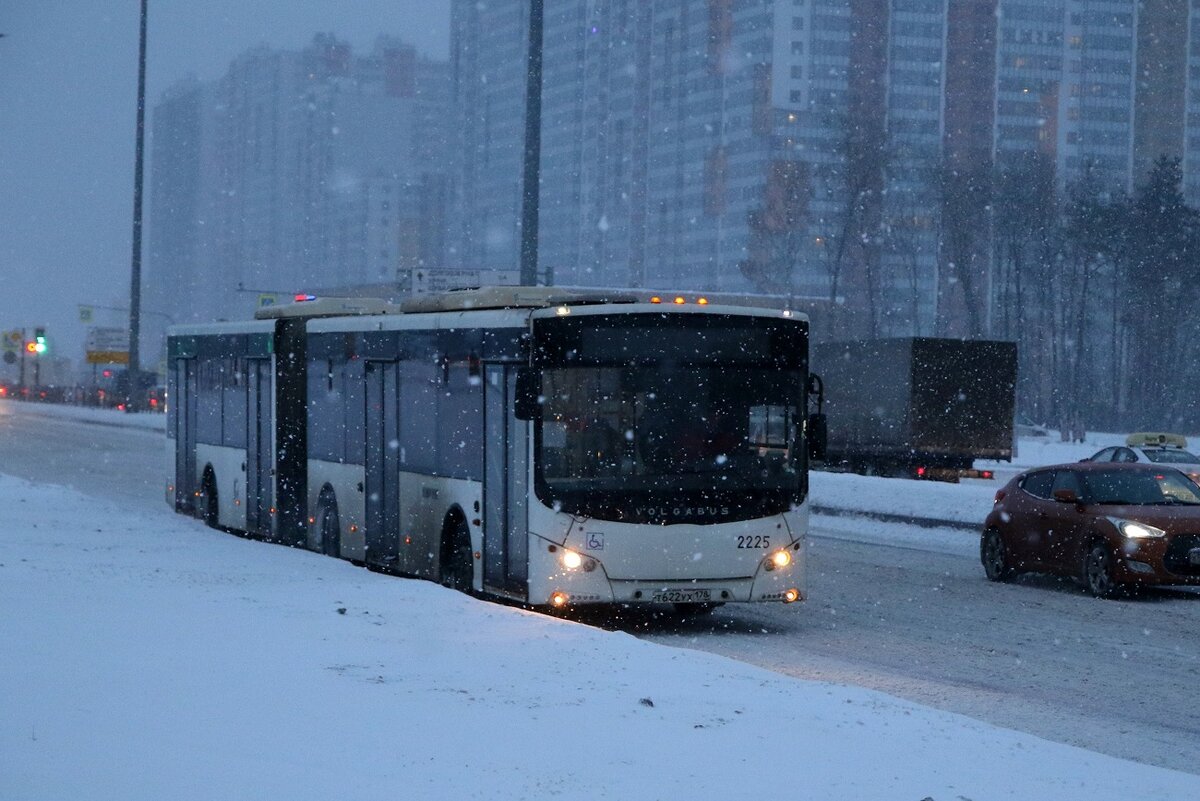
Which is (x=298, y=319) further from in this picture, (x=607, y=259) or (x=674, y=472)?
(x=607, y=259)

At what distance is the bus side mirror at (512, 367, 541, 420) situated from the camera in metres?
14.7

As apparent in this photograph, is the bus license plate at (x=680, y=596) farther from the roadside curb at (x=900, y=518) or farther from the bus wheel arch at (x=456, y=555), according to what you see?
the roadside curb at (x=900, y=518)

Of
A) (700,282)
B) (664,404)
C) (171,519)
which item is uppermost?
(700,282)

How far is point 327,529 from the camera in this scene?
68.2 feet

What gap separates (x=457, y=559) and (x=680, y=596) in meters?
2.78

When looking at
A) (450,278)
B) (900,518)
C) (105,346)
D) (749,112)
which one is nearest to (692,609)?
(900,518)

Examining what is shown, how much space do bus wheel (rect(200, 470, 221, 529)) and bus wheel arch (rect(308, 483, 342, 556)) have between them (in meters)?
4.43

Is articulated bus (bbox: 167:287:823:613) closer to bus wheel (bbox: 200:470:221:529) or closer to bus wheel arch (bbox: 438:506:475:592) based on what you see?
bus wheel arch (bbox: 438:506:475:592)

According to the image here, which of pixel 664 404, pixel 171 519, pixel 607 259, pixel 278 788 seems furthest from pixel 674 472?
pixel 607 259

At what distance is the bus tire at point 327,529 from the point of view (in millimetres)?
20422

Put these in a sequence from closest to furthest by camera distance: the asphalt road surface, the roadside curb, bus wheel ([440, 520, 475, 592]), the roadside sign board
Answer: the asphalt road surface, bus wheel ([440, 520, 475, 592]), the roadside curb, the roadside sign board

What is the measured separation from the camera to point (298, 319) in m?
22.5

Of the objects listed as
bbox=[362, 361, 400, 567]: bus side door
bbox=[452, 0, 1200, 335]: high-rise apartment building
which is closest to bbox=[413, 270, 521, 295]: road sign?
bbox=[362, 361, 400, 567]: bus side door

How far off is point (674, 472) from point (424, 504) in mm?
3676
